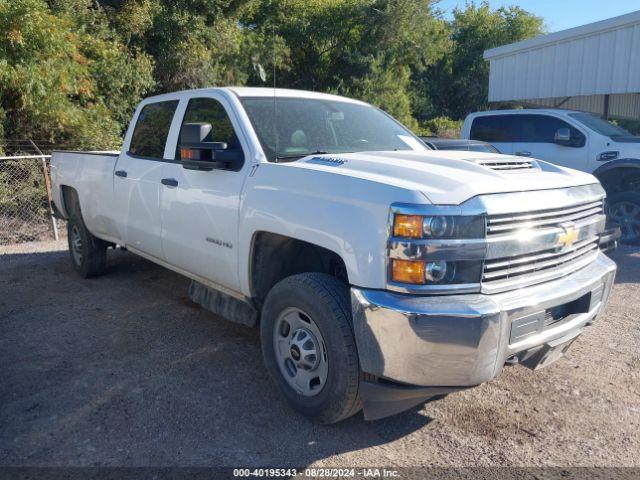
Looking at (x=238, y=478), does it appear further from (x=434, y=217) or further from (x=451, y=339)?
(x=434, y=217)

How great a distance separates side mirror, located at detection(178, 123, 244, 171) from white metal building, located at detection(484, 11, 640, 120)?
1134cm

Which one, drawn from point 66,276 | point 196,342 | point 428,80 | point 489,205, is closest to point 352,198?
point 489,205

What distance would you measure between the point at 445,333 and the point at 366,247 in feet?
1.93

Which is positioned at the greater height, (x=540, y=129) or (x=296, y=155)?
(x=296, y=155)

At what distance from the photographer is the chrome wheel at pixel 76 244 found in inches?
273

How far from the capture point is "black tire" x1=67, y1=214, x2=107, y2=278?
6.68 m

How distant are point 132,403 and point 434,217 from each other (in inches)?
91.3

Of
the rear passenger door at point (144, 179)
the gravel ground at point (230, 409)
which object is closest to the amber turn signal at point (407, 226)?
the gravel ground at point (230, 409)

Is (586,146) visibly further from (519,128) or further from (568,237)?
(568,237)

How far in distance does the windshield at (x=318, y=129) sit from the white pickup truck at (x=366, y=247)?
15 millimetres

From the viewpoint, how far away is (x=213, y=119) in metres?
4.57

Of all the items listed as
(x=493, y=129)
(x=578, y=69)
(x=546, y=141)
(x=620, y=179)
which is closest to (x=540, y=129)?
(x=546, y=141)

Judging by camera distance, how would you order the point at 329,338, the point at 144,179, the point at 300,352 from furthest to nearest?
the point at 144,179 < the point at 300,352 < the point at 329,338

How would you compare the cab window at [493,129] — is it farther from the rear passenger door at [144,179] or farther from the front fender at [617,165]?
the rear passenger door at [144,179]
